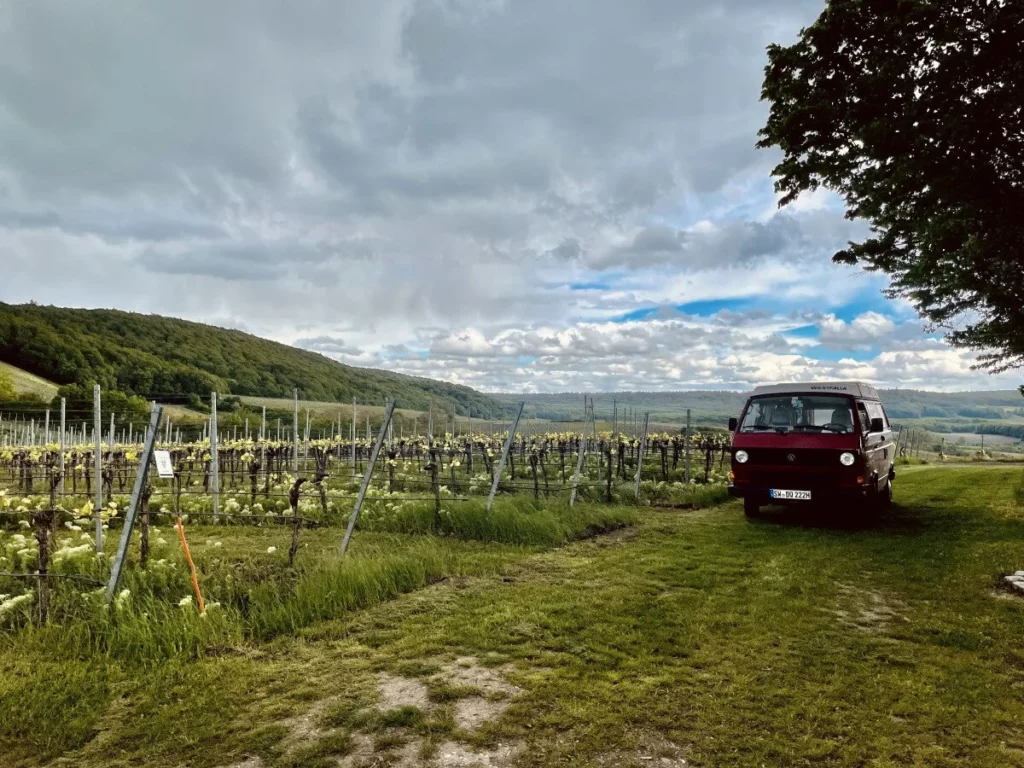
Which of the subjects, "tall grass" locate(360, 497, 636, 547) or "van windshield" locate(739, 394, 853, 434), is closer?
"tall grass" locate(360, 497, 636, 547)

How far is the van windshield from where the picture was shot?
9.92 meters

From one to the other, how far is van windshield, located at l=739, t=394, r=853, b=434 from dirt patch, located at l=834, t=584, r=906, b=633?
4189mm

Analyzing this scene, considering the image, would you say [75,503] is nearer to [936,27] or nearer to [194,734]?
[194,734]

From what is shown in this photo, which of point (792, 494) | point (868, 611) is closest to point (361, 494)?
point (868, 611)

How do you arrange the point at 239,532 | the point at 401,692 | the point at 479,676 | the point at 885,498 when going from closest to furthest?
the point at 401,692
the point at 479,676
the point at 239,532
the point at 885,498

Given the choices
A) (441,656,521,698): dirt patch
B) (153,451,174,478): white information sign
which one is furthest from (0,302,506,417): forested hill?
(441,656,521,698): dirt patch

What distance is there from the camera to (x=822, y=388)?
10.6 m

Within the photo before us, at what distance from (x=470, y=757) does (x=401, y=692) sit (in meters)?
0.89

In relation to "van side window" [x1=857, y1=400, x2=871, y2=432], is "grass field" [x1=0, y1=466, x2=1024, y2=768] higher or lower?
lower

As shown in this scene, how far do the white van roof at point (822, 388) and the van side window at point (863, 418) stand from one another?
19 centimetres

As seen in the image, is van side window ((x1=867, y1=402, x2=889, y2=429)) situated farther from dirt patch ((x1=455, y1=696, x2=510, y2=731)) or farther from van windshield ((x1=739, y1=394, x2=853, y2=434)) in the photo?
dirt patch ((x1=455, y1=696, x2=510, y2=731))

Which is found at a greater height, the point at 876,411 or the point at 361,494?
the point at 876,411

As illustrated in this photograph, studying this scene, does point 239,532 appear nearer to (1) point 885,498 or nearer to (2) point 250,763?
(2) point 250,763

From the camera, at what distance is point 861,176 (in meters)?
7.33
